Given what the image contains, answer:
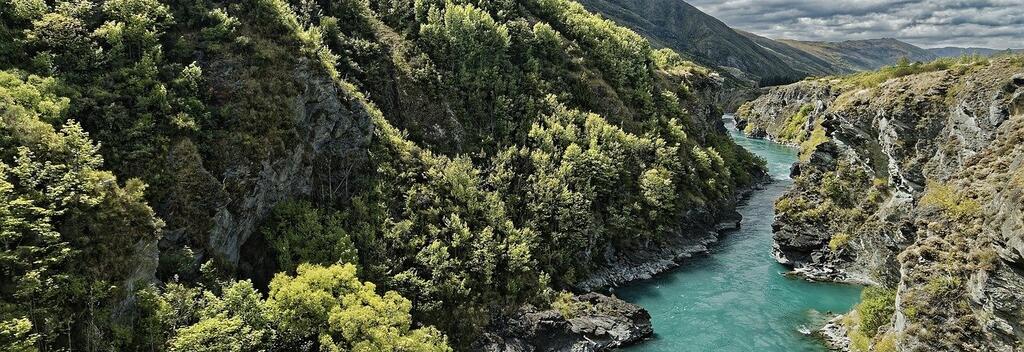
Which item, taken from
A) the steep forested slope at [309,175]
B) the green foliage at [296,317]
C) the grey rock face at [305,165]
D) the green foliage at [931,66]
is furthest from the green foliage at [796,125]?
the green foliage at [296,317]

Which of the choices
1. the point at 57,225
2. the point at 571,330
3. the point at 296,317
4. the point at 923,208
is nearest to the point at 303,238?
the point at 296,317

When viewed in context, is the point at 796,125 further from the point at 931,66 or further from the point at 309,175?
the point at 309,175

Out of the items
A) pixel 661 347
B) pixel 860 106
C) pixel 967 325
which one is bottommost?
pixel 661 347

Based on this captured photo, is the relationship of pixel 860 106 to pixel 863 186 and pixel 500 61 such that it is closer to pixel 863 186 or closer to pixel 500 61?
pixel 863 186

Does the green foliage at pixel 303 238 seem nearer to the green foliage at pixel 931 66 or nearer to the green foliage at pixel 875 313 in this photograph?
the green foliage at pixel 875 313

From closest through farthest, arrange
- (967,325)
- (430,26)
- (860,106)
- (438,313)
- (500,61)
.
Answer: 1. (967,325)
2. (438,313)
3. (860,106)
4. (430,26)
5. (500,61)

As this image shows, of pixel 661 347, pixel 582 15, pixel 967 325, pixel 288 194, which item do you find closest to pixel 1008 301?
pixel 967 325

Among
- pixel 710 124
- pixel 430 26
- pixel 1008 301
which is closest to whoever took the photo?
pixel 1008 301

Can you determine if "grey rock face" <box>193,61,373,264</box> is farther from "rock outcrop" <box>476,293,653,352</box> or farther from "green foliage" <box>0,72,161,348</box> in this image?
"rock outcrop" <box>476,293,653,352</box>
